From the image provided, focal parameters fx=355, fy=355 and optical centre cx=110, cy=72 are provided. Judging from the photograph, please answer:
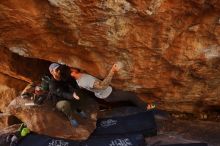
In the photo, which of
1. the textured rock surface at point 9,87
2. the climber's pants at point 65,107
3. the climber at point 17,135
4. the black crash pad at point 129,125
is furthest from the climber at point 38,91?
the black crash pad at point 129,125

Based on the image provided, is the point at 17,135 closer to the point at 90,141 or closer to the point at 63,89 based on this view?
the point at 63,89

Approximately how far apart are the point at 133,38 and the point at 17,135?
11.4 ft

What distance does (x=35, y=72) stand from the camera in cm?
852

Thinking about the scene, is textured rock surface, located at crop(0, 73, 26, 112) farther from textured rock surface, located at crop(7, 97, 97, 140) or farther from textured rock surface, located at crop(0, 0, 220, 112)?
textured rock surface, located at crop(0, 0, 220, 112)

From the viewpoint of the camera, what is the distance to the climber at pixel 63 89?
23.9 feet

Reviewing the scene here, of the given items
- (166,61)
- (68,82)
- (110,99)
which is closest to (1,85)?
(68,82)

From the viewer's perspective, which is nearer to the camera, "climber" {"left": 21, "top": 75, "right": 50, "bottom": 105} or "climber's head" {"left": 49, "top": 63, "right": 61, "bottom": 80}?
"climber's head" {"left": 49, "top": 63, "right": 61, "bottom": 80}

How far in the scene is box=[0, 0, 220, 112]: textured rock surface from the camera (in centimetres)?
569

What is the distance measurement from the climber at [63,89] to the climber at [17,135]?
882 millimetres

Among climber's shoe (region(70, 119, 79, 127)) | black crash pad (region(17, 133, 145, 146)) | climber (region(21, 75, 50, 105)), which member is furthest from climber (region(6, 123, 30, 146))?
climber's shoe (region(70, 119, 79, 127))

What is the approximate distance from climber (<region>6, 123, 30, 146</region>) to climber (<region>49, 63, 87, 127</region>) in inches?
34.7

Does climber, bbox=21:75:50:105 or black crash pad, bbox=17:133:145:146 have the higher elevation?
climber, bbox=21:75:50:105

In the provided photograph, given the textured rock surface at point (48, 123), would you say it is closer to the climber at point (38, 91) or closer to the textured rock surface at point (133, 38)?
the climber at point (38, 91)

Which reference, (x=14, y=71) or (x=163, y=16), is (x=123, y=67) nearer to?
(x=163, y=16)
